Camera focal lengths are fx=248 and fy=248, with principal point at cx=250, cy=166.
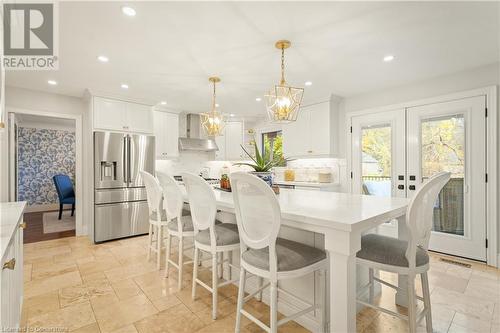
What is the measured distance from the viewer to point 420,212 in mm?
1555

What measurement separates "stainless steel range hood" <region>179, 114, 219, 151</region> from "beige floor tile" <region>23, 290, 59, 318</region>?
3598 millimetres

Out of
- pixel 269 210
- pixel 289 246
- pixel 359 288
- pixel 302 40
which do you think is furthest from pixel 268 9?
pixel 359 288

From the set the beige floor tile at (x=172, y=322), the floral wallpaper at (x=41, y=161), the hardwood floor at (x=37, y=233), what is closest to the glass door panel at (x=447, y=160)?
the beige floor tile at (x=172, y=322)

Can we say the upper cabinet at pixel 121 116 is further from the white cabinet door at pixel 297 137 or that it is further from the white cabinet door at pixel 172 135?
the white cabinet door at pixel 297 137

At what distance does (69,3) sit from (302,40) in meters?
1.97

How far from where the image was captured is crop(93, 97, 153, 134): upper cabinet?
4.06 meters

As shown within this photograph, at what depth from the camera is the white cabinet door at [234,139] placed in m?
6.14

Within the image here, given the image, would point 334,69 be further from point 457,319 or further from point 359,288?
point 457,319

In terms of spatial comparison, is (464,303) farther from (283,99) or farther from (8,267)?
(8,267)

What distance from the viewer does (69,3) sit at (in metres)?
1.91

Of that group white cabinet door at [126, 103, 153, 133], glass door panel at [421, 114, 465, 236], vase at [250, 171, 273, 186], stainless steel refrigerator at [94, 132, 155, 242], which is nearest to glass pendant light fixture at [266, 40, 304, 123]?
vase at [250, 171, 273, 186]

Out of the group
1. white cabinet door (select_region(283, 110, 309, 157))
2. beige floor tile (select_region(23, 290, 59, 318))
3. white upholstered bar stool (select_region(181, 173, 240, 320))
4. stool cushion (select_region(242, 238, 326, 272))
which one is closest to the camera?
stool cushion (select_region(242, 238, 326, 272))

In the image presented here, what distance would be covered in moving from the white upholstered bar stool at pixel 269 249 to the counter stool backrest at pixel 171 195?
96cm

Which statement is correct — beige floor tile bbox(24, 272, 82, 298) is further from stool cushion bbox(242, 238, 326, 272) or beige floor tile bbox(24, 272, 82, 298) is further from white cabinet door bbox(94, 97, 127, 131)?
white cabinet door bbox(94, 97, 127, 131)
